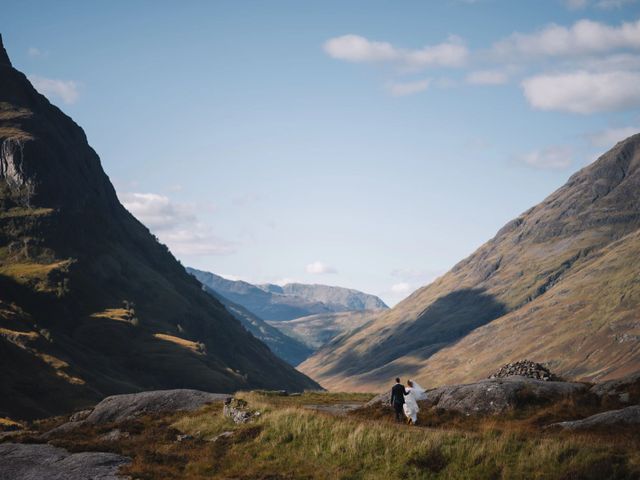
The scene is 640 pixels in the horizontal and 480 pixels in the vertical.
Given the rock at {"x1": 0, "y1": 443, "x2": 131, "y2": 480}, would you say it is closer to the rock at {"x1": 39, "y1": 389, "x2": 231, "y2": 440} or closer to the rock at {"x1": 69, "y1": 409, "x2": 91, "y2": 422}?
the rock at {"x1": 39, "y1": 389, "x2": 231, "y2": 440}

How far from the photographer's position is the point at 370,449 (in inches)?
1088

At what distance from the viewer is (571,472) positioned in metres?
22.9

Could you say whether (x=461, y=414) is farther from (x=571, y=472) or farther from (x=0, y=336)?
(x=0, y=336)

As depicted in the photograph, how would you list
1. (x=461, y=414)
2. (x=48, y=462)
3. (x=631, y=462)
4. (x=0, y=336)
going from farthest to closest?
(x=0, y=336) → (x=461, y=414) → (x=48, y=462) → (x=631, y=462)

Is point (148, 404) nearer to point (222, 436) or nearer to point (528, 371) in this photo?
point (222, 436)

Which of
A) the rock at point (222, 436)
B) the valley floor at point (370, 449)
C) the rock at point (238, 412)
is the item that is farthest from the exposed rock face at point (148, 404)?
the rock at point (222, 436)

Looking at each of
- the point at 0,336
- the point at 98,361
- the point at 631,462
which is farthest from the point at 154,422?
the point at 98,361

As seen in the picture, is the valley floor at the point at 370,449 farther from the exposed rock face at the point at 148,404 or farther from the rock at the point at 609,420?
the exposed rock face at the point at 148,404

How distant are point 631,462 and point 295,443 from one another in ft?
49.0

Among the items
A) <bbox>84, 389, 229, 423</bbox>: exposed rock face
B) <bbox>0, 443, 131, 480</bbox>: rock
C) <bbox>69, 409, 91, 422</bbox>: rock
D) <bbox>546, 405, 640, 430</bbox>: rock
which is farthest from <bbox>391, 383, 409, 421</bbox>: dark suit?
<bbox>69, 409, 91, 422</bbox>: rock

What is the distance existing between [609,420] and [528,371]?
19115 mm

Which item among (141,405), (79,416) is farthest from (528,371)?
(79,416)

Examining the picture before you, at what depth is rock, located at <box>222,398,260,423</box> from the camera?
36469 millimetres

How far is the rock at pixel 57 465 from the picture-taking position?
94.8 feet
